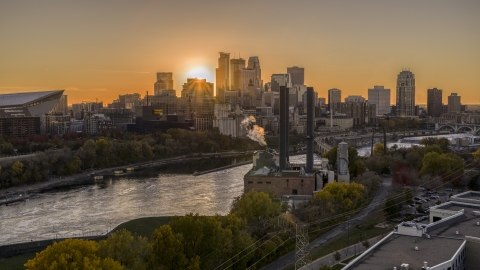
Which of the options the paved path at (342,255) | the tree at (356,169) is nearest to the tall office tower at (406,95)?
the tree at (356,169)

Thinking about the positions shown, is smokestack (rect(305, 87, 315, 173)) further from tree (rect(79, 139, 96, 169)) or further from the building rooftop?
the building rooftop

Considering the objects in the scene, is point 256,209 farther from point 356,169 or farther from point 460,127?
point 460,127

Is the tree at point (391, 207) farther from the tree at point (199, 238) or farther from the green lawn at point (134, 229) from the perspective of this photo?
the tree at point (199, 238)

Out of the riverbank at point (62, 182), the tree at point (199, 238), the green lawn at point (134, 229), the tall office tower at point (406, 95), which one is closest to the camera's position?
the tree at point (199, 238)

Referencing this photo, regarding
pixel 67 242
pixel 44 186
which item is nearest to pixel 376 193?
pixel 67 242

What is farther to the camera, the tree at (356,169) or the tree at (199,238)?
the tree at (356,169)
